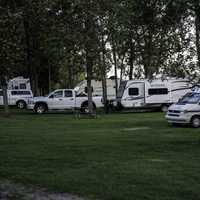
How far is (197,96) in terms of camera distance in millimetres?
28500

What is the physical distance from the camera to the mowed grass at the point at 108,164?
396 inches

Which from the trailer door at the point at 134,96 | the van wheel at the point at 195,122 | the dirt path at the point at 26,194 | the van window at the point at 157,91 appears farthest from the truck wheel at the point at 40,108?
the dirt path at the point at 26,194

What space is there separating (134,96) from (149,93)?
3.91 ft

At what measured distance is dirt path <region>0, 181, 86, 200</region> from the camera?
9295 millimetres

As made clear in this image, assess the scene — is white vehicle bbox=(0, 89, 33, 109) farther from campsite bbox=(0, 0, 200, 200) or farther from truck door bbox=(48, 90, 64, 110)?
truck door bbox=(48, 90, 64, 110)

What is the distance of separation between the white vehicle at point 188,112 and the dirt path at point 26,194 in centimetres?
1821

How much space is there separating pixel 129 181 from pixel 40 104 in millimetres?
33304

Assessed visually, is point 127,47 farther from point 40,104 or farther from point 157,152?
point 157,152

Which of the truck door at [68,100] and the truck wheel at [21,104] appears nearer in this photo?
the truck door at [68,100]

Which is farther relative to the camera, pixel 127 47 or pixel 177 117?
pixel 127 47

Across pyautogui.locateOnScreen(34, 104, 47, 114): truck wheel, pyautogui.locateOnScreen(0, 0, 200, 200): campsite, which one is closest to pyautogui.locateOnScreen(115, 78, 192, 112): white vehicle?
pyautogui.locateOnScreen(0, 0, 200, 200): campsite

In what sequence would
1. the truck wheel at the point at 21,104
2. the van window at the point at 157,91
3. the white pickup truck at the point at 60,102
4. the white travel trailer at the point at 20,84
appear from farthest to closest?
the white travel trailer at the point at 20,84
the truck wheel at the point at 21,104
the van window at the point at 157,91
the white pickup truck at the point at 60,102

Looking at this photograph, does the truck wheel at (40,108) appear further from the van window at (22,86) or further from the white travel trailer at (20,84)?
the van window at (22,86)

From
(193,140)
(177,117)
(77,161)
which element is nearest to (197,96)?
(177,117)
